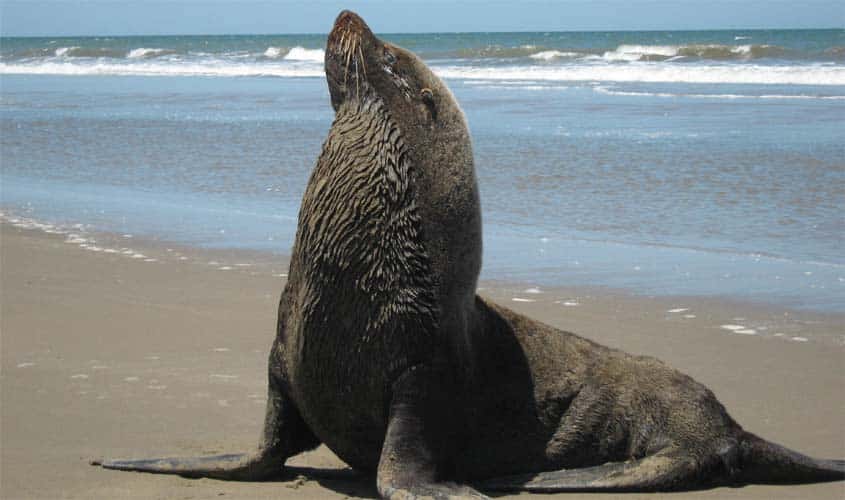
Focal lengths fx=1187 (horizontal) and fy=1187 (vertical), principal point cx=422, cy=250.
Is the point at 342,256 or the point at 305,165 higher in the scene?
the point at 342,256

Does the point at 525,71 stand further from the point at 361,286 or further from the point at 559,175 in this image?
the point at 361,286

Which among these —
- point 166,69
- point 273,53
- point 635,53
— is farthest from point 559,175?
point 273,53

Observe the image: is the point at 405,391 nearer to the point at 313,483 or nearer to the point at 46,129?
the point at 313,483

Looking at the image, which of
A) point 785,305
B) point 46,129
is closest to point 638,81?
point 46,129

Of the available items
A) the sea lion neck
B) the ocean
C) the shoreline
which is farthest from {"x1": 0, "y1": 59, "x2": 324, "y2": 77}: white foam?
the sea lion neck

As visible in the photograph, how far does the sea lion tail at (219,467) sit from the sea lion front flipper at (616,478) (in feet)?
2.57

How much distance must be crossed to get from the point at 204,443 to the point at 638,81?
32578 mm

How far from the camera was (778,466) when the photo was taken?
15.0ft

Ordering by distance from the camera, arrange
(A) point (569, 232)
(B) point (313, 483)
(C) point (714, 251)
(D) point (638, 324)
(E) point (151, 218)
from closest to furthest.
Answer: (B) point (313, 483) → (D) point (638, 324) → (C) point (714, 251) → (A) point (569, 232) → (E) point (151, 218)

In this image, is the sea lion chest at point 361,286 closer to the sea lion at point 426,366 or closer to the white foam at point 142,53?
the sea lion at point 426,366

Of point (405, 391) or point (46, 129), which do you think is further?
point (46, 129)

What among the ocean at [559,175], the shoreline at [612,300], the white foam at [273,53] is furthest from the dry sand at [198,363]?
the white foam at [273,53]

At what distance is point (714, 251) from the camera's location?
9453 millimetres

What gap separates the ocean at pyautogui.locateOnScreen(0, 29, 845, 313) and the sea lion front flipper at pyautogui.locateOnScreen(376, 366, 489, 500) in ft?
14.2
